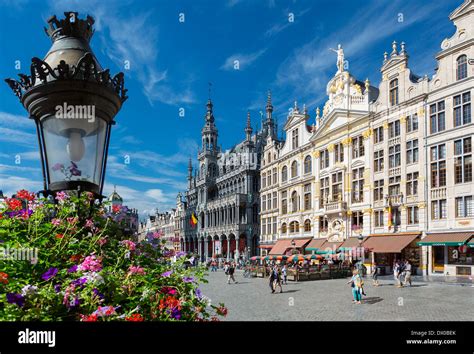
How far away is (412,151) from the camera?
32.0 metres

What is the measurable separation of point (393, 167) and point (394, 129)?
3103 mm

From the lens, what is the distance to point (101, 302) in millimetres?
2361

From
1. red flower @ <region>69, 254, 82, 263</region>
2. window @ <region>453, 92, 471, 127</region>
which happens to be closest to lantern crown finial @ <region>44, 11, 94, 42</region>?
red flower @ <region>69, 254, 82, 263</region>

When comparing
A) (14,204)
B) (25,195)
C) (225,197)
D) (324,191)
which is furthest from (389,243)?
(225,197)

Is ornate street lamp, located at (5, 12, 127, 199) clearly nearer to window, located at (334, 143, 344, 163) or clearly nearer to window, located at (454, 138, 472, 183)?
window, located at (454, 138, 472, 183)

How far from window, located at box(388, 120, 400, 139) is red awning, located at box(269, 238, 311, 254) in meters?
14.1

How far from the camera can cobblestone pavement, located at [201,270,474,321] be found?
1343 cm

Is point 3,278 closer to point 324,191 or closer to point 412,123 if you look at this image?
point 412,123

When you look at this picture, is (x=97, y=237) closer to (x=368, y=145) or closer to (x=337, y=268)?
(x=337, y=268)

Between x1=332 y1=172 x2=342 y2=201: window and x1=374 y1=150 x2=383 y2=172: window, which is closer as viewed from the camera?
x1=374 y1=150 x2=383 y2=172: window

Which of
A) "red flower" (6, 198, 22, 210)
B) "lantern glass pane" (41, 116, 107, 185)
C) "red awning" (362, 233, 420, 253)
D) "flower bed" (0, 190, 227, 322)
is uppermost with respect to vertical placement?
"lantern glass pane" (41, 116, 107, 185)

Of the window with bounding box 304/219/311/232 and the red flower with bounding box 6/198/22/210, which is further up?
the red flower with bounding box 6/198/22/210

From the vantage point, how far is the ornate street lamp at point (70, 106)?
11.2 feet
